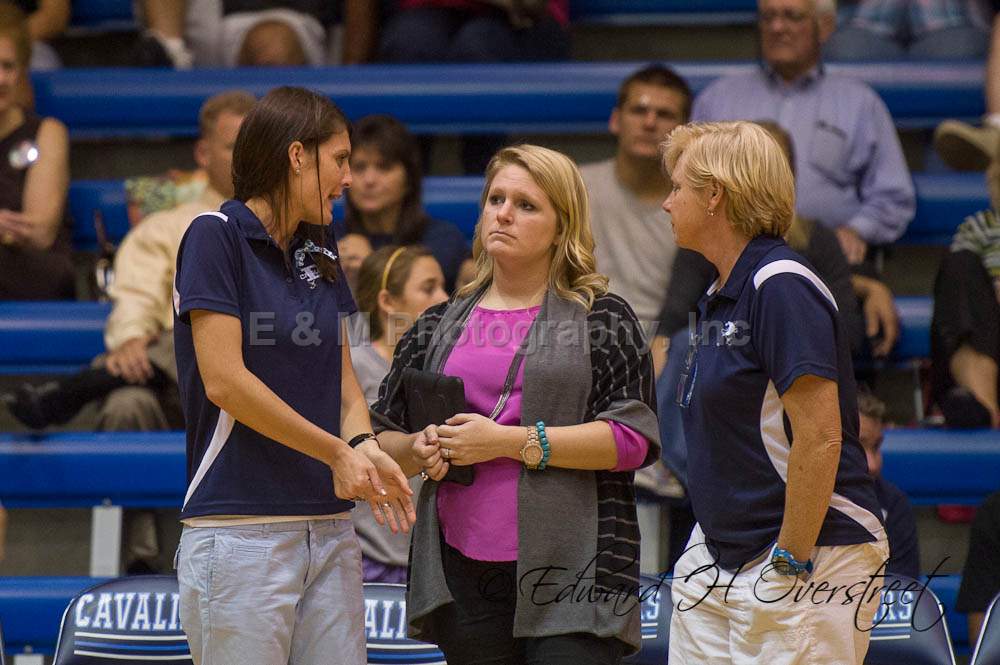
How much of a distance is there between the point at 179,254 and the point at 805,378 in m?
1.06

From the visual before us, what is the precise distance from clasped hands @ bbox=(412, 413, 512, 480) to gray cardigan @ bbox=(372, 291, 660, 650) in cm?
7

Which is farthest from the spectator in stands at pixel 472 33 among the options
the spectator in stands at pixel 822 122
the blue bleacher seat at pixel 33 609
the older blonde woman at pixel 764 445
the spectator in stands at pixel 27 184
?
the older blonde woman at pixel 764 445

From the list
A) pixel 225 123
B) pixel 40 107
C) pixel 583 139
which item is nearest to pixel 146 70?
pixel 40 107

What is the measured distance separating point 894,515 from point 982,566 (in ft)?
0.82


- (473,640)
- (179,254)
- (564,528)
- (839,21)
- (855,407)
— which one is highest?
(839,21)

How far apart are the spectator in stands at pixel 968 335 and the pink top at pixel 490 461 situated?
2022mm

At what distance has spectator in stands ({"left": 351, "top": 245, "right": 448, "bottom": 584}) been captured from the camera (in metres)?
3.46

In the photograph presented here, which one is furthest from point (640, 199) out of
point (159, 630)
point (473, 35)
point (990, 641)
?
point (159, 630)

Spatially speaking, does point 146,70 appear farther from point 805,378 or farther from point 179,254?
point 805,378

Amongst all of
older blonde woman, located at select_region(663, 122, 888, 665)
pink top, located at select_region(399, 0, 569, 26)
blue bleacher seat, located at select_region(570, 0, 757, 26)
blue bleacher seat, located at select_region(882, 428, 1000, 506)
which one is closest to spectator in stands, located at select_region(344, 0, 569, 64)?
pink top, located at select_region(399, 0, 569, 26)

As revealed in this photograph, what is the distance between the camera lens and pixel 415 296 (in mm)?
3592

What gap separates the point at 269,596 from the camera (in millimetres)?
2162

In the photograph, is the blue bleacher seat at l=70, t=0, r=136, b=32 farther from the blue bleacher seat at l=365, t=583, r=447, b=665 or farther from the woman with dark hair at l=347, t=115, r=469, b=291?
the blue bleacher seat at l=365, t=583, r=447, b=665

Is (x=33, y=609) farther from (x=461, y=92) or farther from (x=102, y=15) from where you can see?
(x=102, y=15)
